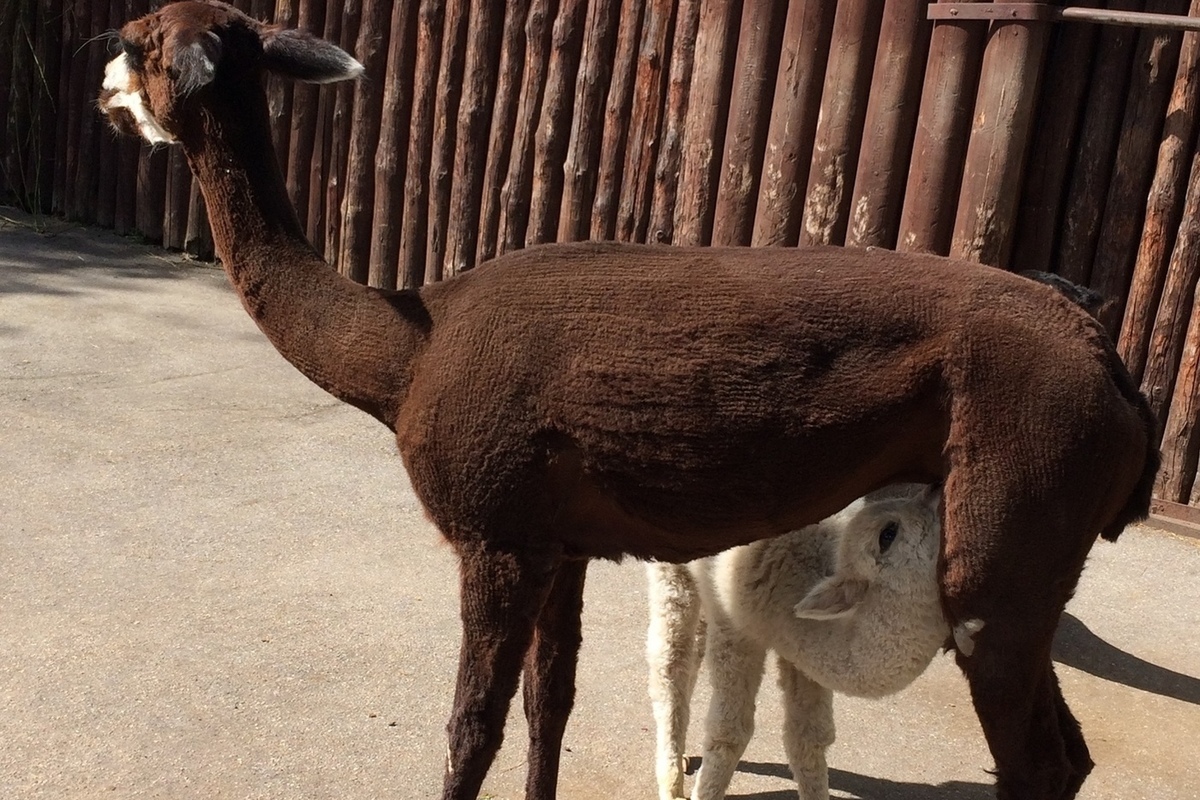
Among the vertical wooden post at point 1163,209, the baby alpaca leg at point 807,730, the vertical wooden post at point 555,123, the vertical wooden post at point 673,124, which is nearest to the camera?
the baby alpaca leg at point 807,730

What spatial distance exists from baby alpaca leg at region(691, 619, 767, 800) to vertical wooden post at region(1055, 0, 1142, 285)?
11.0ft

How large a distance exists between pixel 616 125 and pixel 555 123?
0.45 metres

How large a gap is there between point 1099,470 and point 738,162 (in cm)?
394

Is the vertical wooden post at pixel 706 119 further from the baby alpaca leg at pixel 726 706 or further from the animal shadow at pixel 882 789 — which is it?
the baby alpaca leg at pixel 726 706

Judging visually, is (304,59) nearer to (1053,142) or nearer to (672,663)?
(672,663)

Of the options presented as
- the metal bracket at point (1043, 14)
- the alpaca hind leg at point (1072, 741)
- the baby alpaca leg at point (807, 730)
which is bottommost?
the baby alpaca leg at point (807, 730)

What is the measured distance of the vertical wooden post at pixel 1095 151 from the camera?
Result: 6.05 meters

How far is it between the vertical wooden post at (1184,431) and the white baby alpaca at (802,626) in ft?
9.37

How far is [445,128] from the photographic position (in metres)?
8.50

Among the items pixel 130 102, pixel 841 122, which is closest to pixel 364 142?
pixel 841 122

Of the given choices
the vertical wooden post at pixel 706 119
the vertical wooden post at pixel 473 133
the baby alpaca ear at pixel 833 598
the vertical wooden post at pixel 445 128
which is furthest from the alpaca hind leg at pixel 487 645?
the vertical wooden post at pixel 445 128

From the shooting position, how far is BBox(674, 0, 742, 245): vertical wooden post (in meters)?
6.73

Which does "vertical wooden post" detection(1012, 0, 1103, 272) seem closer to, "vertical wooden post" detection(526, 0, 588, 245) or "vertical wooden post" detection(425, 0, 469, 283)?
"vertical wooden post" detection(526, 0, 588, 245)

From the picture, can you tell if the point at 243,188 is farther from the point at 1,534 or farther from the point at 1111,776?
the point at 1111,776
